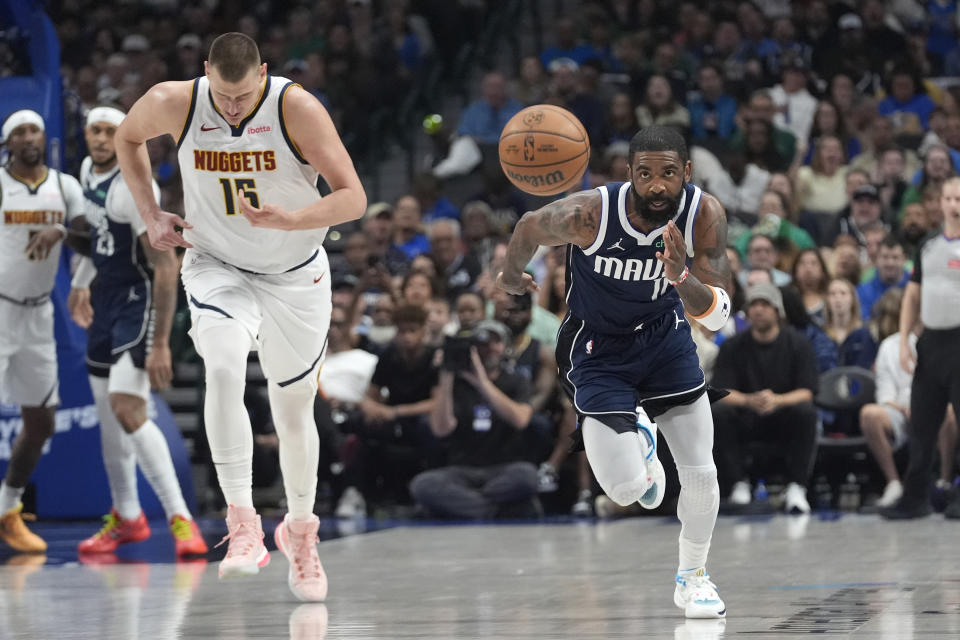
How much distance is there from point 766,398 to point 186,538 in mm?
4379

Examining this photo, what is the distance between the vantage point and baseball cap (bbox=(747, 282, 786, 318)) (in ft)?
37.4

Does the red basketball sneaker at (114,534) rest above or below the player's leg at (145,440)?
below

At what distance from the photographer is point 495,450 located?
1142cm

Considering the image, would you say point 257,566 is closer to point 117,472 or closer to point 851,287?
point 117,472

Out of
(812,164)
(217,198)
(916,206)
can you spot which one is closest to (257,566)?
(217,198)

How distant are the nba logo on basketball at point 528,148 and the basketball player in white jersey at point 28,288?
11.5 ft

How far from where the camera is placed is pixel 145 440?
938cm

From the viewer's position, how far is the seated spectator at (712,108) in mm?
15539

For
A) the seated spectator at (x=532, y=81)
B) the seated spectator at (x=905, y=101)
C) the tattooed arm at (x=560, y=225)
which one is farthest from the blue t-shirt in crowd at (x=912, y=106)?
the tattooed arm at (x=560, y=225)

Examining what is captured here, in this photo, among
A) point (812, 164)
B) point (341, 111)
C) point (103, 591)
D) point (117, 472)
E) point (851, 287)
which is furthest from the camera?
point (341, 111)

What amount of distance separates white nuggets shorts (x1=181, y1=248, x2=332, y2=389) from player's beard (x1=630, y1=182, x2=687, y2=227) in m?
1.52

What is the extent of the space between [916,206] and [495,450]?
13.9 feet

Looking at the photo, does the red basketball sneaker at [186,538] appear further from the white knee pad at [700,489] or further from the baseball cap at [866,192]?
the baseball cap at [866,192]

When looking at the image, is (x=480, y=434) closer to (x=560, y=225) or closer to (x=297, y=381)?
(x=297, y=381)
